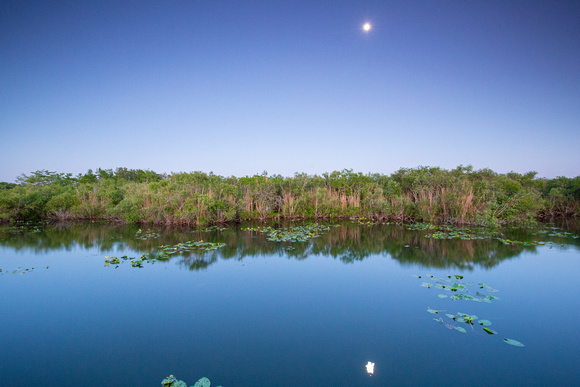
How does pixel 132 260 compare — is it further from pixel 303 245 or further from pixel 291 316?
pixel 291 316

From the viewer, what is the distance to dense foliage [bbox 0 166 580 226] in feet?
50.3

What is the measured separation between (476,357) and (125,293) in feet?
22.2

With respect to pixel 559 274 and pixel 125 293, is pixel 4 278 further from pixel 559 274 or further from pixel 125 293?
pixel 559 274

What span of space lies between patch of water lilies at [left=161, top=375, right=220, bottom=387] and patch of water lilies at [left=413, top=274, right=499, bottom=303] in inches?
190

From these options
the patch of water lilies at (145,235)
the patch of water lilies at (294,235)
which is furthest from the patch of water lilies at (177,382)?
the patch of water lilies at (145,235)

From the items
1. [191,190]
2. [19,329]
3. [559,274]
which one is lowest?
[19,329]

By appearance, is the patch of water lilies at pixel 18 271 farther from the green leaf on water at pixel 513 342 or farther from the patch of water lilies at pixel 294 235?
the green leaf on water at pixel 513 342

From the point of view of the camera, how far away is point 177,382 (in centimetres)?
315

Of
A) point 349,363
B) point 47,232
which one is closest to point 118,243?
point 47,232

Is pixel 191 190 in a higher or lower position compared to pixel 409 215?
higher

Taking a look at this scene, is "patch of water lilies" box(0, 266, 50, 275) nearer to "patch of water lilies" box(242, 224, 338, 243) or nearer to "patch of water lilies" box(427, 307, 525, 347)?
"patch of water lilies" box(242, 224, 338, 243)

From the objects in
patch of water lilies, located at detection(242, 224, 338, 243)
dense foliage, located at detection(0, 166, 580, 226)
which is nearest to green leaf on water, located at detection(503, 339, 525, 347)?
patch of water lilies, located at detection(242, 224, 338, 243)

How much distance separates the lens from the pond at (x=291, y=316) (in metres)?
→ 3.46

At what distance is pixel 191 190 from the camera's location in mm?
16391
